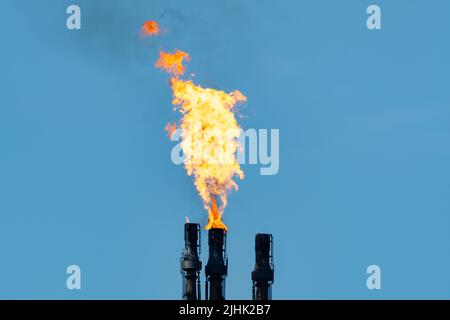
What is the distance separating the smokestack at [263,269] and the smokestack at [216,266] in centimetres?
228

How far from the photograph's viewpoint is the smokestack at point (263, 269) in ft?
531

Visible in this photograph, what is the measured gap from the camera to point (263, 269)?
532 feet

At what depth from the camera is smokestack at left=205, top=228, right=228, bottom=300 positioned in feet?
529

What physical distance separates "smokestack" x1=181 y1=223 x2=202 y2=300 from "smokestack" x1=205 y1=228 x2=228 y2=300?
157 cm

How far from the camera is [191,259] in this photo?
16338 cm

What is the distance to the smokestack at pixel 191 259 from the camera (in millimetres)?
163000

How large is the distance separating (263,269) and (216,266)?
3.45 m

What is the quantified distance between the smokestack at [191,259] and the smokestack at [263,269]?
411 cm

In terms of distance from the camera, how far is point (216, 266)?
161m
